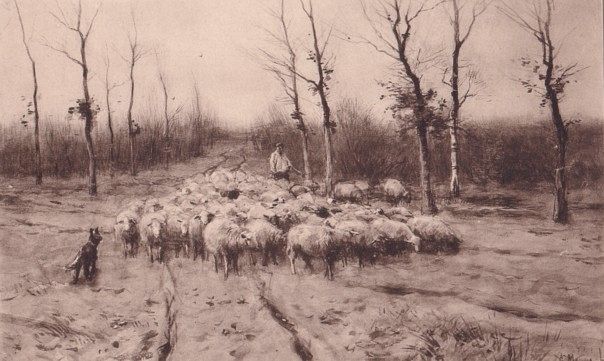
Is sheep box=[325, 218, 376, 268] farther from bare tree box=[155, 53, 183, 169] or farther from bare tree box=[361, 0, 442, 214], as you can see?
bare tree box=[155, 53, 183, 169]

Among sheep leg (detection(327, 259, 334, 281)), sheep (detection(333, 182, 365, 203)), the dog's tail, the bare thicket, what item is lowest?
sheep leg (detection(327, 259, 334, 281))

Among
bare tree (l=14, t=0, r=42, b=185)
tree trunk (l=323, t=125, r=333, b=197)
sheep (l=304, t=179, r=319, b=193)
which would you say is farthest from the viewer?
sheep (l=304, t=179, r=319, b=193)

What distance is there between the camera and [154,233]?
4586 mm

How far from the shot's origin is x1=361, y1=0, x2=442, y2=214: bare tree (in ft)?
14.2

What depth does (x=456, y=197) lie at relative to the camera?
4.38 m

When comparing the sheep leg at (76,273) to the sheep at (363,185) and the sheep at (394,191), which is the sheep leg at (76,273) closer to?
the sheep at (363,185)

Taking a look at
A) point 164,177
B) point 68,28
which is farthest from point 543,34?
point 68,28

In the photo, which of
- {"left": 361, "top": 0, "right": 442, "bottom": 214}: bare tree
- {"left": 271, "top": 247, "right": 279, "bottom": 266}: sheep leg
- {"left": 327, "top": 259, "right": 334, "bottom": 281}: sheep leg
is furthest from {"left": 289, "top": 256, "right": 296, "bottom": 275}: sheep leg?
{"left": 361, "top": 0, "right": 442, "bottom": 214}: bare tree

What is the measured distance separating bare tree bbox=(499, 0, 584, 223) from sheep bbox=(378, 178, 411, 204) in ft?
3.82

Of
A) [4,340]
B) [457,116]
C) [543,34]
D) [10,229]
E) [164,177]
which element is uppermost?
[543,34]

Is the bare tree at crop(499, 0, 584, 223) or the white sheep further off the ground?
the bare tree at crop(499, 0, 584, 223)

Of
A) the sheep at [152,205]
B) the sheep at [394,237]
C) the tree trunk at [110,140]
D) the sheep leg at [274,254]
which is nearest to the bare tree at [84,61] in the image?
the tree trunk at [110,140]

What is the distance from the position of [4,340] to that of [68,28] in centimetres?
234

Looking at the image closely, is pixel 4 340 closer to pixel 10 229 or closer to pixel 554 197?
pixel 10 229
